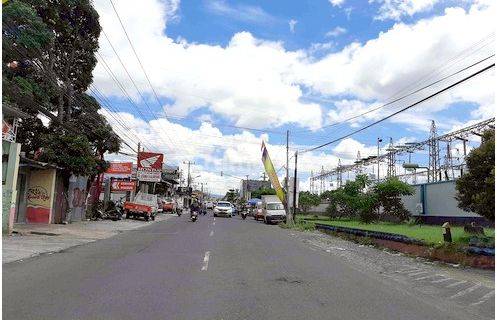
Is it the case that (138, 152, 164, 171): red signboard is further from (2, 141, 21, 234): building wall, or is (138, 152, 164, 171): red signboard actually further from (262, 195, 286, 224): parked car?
(2, 141, 21, 234): building wall

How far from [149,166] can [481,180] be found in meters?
39.9

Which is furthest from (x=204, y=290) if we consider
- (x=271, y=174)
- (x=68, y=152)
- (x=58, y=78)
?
(x=271, y=174)

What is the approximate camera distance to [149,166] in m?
52.2

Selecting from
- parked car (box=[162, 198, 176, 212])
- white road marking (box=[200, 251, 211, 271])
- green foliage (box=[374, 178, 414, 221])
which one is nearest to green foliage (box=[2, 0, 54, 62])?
white road marking (box=[200, 251, 211, 271])

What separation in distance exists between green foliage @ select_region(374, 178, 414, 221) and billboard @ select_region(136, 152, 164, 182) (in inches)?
888

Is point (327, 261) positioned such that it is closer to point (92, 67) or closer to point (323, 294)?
point (323, 294)

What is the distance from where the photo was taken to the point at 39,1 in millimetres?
23953

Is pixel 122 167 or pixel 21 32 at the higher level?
pixel 21 32

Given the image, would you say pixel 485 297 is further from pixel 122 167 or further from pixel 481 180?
pixel 122 167

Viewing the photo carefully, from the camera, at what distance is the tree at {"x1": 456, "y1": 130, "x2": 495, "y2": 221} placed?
52.2ft

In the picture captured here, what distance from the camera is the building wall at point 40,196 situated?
27188 millimetres

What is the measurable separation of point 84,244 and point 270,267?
8.57 m

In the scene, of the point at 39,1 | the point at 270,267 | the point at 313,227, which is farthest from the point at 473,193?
the point at 39,1

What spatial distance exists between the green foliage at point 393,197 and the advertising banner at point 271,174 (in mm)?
9772
